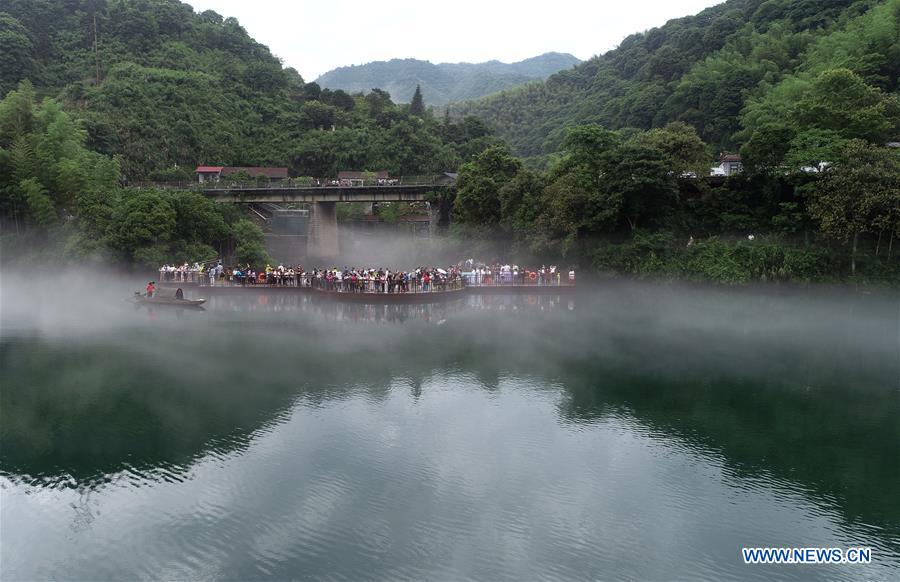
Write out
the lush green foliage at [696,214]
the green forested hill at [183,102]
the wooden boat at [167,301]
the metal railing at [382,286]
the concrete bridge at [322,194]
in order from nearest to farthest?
the lush green foliage at [696,214] → the wooden boat at [167,301] → the metal railing at [382,286] → the concrete bridge at [322,194] → the green forested hill at [183,102]

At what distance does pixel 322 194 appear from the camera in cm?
5269

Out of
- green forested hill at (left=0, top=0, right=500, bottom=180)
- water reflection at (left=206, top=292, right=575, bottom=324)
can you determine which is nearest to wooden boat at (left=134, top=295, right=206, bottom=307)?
water reflection at (left=206, top=292, right=575, bottom=324)

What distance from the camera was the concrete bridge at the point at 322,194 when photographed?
52.7m

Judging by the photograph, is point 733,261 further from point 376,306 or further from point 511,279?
point 376,306

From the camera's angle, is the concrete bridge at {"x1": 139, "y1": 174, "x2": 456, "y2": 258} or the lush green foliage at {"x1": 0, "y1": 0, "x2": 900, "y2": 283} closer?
the lush green foliage at {"x1": 0, "y1": 0, "x2": 900, "y2": 283}

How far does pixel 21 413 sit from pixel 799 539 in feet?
69.6

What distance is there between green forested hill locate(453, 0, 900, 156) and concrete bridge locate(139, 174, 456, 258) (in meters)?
29.0

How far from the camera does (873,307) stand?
33.9 m

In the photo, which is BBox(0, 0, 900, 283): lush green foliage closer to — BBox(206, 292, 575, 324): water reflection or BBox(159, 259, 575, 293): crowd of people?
BBox(159, 259, 575, 293): crowd of people

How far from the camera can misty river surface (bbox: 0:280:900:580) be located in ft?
43.7

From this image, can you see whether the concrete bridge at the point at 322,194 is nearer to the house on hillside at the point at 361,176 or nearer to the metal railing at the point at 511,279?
the house on hillside at the point at 361,176

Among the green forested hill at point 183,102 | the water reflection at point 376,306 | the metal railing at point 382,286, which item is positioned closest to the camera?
the water reflection at point 376,306

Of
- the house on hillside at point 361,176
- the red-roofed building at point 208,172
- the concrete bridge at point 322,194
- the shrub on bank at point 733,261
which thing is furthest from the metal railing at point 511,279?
the red-roofed building at point 208,172

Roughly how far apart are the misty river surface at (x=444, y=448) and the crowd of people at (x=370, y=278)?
5.05m
